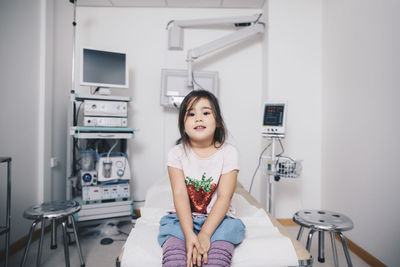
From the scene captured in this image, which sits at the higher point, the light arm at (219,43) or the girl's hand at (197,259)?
the light arm at (219,43)

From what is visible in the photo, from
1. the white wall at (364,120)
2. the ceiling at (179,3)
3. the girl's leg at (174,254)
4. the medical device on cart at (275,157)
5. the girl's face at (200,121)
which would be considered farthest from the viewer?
the ceiling at (179,3)

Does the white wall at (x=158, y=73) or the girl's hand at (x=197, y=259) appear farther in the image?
the white wall at (x=158, y=73)

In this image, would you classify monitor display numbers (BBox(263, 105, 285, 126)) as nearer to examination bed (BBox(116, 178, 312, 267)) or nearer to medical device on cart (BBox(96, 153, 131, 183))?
examination bed (BBox(116, 178, 312, 267))

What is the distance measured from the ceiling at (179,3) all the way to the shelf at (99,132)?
150 centimetres

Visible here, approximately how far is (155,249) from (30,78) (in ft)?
6.11

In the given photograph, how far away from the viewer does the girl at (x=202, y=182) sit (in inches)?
35.6

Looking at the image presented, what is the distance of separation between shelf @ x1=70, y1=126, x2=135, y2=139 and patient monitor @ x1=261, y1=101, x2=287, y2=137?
114 cm

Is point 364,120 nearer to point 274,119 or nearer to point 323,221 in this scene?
point 274,119

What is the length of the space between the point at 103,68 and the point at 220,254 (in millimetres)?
1921

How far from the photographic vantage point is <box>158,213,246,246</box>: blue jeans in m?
0.90

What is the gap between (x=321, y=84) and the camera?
→ 2.42m

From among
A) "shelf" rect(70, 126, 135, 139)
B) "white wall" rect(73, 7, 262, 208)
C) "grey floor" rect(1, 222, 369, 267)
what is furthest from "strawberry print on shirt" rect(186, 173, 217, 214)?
"white wall" rect(73, 7, 262, 208)

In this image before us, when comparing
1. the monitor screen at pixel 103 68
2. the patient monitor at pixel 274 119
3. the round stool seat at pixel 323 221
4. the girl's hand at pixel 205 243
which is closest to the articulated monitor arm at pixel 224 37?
the monitor screen at pixel 103 68

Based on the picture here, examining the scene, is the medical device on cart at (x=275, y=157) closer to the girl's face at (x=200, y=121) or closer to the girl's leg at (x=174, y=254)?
the girl's face at (x=200, y=121)
